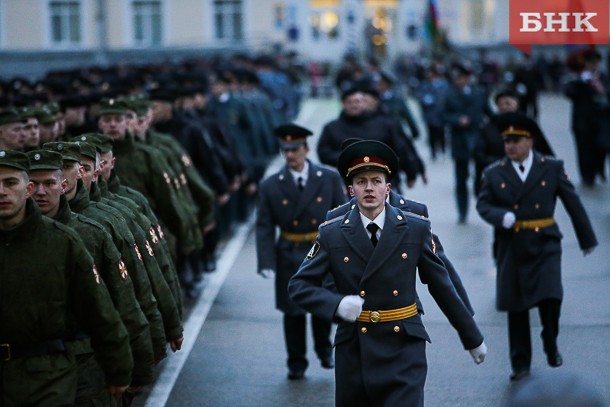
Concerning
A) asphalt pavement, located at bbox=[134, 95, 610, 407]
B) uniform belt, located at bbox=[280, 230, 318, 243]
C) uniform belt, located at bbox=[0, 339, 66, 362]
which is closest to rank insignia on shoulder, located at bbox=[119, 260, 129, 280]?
uniform belt, located at bbox=[0, 339, 66, 362]

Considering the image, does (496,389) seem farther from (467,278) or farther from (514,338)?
(467,278)

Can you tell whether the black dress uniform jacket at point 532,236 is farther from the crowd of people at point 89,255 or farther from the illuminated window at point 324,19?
the illuminated window at point 324,19

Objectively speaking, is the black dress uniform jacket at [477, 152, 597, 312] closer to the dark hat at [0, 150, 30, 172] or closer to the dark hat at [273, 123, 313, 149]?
the dark hat at [273, 123, 313, 149]

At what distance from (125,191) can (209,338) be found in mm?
Answer: 2710

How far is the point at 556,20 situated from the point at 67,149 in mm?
3626

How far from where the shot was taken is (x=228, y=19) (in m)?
69.6

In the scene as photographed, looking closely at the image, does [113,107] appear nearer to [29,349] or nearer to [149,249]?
[149,249]

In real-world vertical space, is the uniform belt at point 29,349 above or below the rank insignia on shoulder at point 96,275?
below

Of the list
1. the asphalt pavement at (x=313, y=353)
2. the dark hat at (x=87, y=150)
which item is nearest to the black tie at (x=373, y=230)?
the dark hat at (x=87, y=150)

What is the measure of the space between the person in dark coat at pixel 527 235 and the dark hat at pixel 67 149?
139 inches

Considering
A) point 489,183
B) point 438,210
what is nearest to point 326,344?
point 489,183

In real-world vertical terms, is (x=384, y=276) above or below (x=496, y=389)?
above

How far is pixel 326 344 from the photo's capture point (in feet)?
34.7

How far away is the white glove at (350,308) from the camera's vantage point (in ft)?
22.4
